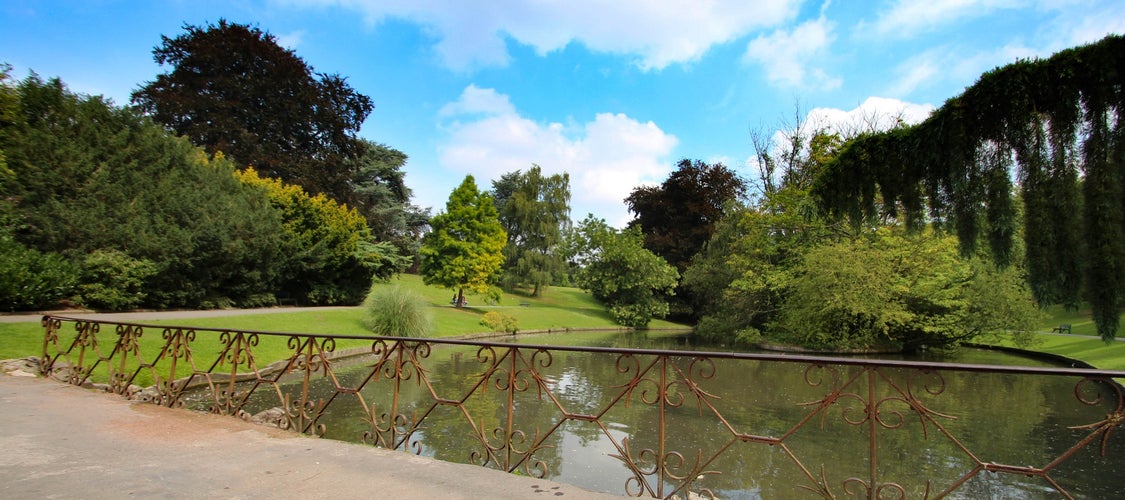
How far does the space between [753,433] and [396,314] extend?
1326cm

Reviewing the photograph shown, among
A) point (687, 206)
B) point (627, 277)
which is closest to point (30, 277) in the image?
point (627, 277)

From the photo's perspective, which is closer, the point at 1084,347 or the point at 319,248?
the point at 1084,347

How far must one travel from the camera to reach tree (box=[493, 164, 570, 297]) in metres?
38.7

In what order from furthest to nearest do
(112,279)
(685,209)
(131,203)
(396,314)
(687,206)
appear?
1. (685,209)
2. (687,206)
3. (396,314)
4. (131,203)
5. (112,279)

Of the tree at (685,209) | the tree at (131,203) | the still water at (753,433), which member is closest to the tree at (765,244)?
the tree at (685,209)

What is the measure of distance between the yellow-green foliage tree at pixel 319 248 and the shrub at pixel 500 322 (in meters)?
5.88

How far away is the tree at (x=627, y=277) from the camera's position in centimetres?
3425

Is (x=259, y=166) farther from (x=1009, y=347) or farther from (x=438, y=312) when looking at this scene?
(x=1009, y=347)

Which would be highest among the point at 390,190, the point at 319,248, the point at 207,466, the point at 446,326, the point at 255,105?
the point at 255,105

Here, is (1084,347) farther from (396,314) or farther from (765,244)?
(396,314)

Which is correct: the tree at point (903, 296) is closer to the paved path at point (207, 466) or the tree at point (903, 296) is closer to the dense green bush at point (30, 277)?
the paved path at point (207, 466)

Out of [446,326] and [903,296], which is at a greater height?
[903,296]

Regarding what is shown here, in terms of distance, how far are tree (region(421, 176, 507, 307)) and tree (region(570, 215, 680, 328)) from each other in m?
8.47

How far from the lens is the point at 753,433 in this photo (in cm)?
773
